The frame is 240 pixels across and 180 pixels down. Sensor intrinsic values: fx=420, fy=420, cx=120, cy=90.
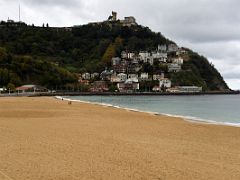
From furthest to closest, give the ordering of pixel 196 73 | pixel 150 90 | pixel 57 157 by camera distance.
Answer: pixel 196 73, pixel 150 90, pixel 57 157

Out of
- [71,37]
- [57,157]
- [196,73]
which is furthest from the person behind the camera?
[71,37]

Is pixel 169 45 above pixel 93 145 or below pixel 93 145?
above

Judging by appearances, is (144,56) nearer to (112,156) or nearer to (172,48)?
(172,48)

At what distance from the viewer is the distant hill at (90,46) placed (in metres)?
162

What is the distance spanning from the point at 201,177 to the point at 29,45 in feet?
527

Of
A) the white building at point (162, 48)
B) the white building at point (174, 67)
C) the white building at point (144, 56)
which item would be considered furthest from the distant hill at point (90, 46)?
the white building at point (144, 56)

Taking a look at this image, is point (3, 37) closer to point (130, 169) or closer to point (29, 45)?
point (29, 45)

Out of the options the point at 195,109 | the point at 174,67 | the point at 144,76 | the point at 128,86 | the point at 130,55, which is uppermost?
the point at 130,55

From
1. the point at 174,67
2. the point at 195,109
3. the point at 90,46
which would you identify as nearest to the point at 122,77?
the point at 174,67

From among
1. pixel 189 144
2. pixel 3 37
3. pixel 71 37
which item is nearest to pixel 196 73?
pixel 71 37

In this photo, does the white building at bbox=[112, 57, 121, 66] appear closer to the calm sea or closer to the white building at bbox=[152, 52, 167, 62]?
the white building at bbox=[152, 52, 167, 62]

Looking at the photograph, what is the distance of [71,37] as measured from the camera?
187 meters

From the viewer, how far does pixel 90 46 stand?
184 meters

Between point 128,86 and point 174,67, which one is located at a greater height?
point 174,67
